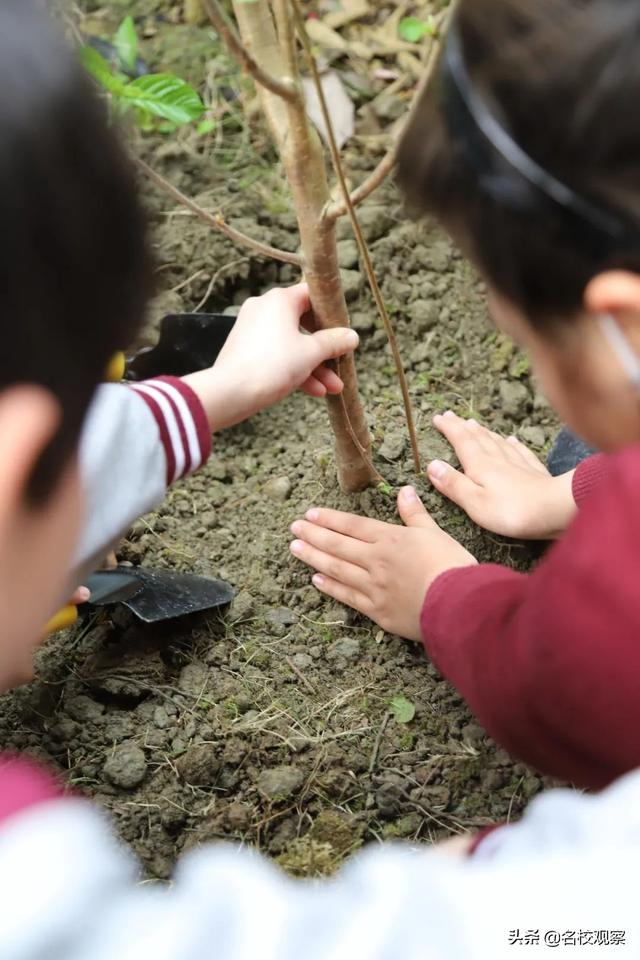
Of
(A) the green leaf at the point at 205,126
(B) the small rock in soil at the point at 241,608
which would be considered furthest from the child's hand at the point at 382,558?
(A) the green leaf at the point at 205,126

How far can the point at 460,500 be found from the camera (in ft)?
4.47

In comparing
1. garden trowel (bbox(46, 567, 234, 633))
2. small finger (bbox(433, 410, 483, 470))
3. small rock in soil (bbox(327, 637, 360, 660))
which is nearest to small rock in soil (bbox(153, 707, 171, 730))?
garden trowel (bbox(46, 567, 234, 633))

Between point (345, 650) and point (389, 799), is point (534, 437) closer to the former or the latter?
point (345, 650)

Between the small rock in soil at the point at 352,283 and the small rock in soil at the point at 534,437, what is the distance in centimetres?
38

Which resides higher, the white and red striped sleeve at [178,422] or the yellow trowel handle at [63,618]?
the white and red striped sleeve at [178,422]

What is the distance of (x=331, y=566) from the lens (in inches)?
52.5

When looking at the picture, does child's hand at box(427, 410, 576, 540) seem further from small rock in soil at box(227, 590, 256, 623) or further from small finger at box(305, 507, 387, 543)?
small rock in soil at box(227, 590, 256, 623)

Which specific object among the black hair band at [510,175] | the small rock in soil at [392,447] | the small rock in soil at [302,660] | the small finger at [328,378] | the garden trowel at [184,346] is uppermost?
the black hair band at [510,175]

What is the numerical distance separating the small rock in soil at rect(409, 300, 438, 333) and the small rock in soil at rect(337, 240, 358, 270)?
0.44 ft

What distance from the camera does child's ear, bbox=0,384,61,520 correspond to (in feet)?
1.90

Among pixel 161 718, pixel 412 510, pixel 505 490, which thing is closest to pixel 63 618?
pixel 161 718

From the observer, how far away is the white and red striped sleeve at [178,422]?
3.38ft

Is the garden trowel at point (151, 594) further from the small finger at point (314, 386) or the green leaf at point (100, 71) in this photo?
the green leaf at point (100, 71)

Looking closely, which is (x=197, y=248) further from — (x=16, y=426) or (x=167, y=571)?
(x=16, y=426)
